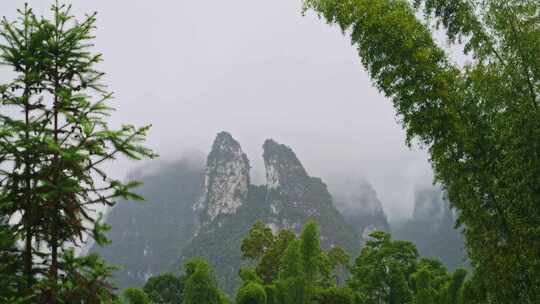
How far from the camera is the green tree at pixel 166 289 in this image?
35.7 m

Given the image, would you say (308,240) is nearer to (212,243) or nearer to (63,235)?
(63,235)

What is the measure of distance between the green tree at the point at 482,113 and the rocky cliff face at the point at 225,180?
4924 inches

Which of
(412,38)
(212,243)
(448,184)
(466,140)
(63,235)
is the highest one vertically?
(212,243)

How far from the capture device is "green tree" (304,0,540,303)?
7941mm

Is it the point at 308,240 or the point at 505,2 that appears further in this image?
the point at 308,240

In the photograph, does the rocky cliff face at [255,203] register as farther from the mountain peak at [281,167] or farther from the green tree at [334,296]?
the green tree at [334,296]

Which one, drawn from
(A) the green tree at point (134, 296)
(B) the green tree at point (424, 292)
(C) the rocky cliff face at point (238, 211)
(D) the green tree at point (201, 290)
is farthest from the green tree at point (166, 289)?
(C) the rocky cliff face at point (238, 211)

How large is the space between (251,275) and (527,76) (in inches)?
739

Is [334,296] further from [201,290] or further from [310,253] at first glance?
[201,290]

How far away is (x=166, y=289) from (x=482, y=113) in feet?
104

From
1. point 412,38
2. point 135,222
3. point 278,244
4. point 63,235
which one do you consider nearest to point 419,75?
point 412,38

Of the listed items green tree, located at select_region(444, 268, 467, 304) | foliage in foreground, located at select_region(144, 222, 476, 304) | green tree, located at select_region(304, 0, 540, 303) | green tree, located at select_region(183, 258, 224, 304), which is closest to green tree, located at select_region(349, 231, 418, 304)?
foliage in foreground, located at select_region(144, 222, 476, 304)

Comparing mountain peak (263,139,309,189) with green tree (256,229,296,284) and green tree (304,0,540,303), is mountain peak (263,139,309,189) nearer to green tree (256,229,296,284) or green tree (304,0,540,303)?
green tree (256,229,296,284)

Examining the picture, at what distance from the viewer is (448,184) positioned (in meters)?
8.92
